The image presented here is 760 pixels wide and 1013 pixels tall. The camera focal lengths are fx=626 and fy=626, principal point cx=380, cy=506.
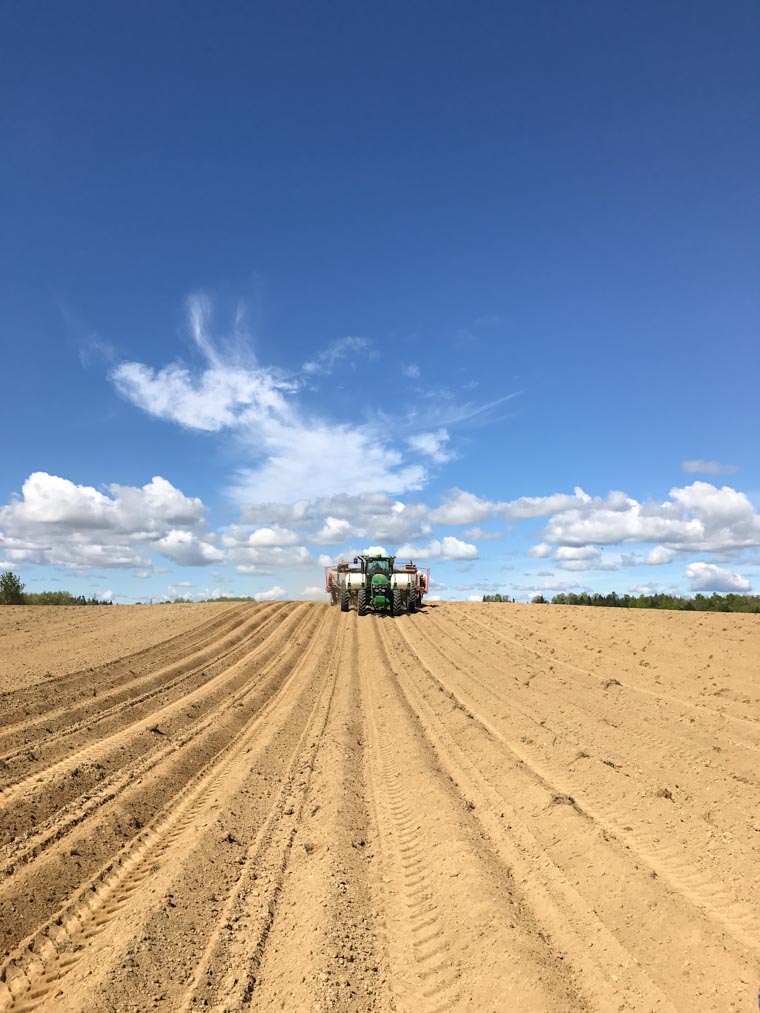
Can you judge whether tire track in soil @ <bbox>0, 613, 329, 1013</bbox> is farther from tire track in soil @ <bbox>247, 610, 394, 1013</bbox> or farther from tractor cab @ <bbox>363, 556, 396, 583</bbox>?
tractor cab @ <bbox>363, 556, 396, 583</bbox>

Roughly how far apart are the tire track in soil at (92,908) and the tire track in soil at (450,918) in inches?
76.2

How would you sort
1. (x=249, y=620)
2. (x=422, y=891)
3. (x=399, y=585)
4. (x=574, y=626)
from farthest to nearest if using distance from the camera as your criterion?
(x=399, y=585) < (x=249, y=620) < (x=574, y=626) < (x=422, y=891)

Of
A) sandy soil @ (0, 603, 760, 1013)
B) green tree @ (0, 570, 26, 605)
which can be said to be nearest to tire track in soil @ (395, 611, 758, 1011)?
sandy soil @ (0, 603, 760, 1013)

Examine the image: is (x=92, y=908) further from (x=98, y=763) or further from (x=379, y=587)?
(x=379, y=587)

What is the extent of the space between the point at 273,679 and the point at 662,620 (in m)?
12.5

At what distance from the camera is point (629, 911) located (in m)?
4.20

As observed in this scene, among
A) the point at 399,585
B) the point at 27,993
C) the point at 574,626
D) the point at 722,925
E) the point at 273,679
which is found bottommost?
the point at 27,993

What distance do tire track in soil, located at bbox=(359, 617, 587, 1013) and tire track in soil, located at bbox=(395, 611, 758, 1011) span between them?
0.96 feet

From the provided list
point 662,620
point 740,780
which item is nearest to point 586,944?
point 740,780

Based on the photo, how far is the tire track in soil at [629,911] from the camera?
346 cm

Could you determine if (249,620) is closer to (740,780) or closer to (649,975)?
(740,780)

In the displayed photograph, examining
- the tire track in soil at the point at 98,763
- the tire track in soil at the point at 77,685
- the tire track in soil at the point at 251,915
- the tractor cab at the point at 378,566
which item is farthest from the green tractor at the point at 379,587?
the tire track in soil at the point at 251,915

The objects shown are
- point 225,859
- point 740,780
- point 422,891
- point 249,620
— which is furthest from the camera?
point 249,620

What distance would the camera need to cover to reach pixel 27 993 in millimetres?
3680
